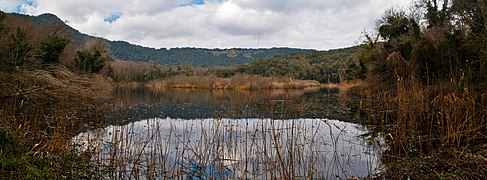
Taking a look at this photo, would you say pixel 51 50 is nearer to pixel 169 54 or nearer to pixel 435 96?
pixel 435 96

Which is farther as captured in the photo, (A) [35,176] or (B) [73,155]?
(B) [73,155]

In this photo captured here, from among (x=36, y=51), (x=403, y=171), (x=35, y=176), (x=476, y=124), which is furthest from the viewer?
(x=36, y=51)

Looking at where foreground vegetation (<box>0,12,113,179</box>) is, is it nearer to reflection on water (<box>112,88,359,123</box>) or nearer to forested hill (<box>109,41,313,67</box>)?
reflection on water (<box>112,88,359,123</box>)

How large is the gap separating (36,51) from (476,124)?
16.3 m

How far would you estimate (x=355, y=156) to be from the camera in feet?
20.4

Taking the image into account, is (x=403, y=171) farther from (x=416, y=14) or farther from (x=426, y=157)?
(x=416, y=14)

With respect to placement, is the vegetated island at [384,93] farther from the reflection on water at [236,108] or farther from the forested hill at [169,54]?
the forested hill at [169,54]

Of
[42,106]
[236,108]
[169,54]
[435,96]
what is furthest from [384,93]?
[169,54]

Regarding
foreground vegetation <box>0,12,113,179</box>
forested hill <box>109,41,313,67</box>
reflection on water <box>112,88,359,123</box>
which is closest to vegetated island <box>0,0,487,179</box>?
foreground vegetation <box>0,12,113,179</box>

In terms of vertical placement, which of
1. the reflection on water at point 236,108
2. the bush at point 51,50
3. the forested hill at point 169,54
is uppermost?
the forested hill at point 169,54

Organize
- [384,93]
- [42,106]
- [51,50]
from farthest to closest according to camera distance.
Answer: [51,50]
[384,93]
[42,106]

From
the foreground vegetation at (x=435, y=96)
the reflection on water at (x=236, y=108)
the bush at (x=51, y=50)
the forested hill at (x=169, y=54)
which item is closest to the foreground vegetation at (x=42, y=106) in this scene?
the bush at (x=51, y=50)

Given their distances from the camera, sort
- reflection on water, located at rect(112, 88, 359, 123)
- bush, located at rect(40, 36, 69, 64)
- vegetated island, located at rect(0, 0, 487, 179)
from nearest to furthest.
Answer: vegetated island, located at rect(0, 0, 487, 179) → reflection on water, located at rect(112, 88, 359, 123) → bush, located at rect(40, 36, 69, 64)

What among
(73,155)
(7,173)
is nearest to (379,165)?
(73,155)
